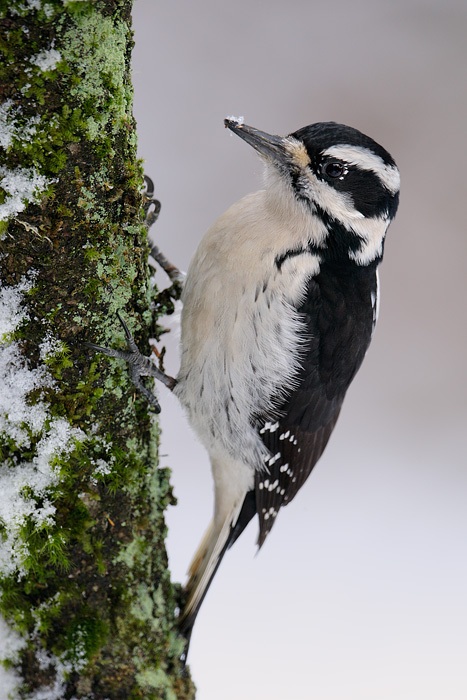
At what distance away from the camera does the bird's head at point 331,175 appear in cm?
182

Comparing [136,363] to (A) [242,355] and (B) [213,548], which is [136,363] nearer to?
(A) [242,355]

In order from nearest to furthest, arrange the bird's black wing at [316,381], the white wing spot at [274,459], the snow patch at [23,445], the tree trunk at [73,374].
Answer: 1. the tree trunk at [73,374]
2. the snow patch at [23,445]
3. the bird's black wing at [316,381]
4. the white wing spot at [274,459]

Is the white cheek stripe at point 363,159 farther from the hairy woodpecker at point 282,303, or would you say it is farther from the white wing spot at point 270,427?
the white wing spot at point 270,427

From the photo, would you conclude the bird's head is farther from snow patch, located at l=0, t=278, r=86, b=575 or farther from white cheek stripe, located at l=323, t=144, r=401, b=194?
snow patch, located at l=0, t=278, r=86, b=575

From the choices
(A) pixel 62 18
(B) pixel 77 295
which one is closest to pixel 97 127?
(A) pixel 62 18

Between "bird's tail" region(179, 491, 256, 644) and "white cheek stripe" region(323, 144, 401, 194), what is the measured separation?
3.60 ft

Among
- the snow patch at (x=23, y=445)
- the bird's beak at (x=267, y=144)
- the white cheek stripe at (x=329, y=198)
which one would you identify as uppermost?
the bird's beak at (x=267, y=144)

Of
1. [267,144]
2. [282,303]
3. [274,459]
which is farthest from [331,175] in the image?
[274,459]

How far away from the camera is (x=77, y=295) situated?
1423 mm

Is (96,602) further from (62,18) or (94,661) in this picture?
(62,18)

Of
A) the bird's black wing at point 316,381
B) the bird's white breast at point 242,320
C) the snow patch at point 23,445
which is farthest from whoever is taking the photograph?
the bird's black wing at point 316,381

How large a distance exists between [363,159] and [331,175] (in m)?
0.10

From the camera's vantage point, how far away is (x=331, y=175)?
185cm

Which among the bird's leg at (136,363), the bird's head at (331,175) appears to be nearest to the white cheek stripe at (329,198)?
the bird's head at (331,175)
